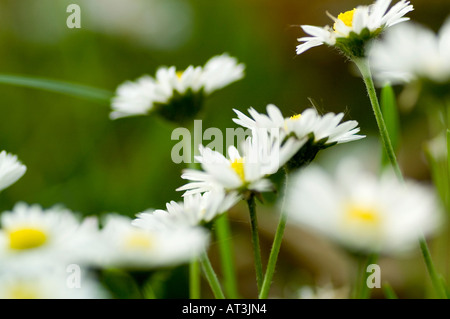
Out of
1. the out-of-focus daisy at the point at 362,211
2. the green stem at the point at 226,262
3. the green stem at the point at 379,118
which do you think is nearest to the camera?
the out-of-focus daisy at the point at 362,211

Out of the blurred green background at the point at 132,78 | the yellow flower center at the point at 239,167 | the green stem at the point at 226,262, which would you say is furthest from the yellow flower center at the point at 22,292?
the blurred green background at the point at 132,78

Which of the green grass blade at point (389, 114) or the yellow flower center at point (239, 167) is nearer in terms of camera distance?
the yellow flower center at point (239, 167)

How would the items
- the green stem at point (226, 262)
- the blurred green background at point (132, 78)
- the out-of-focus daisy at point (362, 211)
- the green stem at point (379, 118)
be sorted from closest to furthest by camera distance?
the out-of-focus daisy at point (362, 211) → the green stem at point (379, 118) → the green stem at point (226, 262) → the blurred green background at point (132, 78)

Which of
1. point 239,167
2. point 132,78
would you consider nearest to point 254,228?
point 239,167

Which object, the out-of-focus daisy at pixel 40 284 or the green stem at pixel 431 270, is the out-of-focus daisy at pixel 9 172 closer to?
the out-of-focus daisy at pixel 40 284

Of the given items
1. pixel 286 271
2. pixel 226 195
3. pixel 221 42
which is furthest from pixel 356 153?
pixel 226 195

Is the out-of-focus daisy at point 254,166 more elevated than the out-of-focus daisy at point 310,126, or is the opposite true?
the out-of-focus daisy at point 310,126

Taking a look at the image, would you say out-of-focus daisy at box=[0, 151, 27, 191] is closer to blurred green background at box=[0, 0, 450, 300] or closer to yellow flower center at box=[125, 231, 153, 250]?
yellow flower center at box=[125, 231, 153, 250]

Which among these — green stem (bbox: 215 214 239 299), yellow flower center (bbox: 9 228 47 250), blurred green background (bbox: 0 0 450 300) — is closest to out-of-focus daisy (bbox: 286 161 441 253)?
yellow flower center (bbox: 9 228 47 250)
